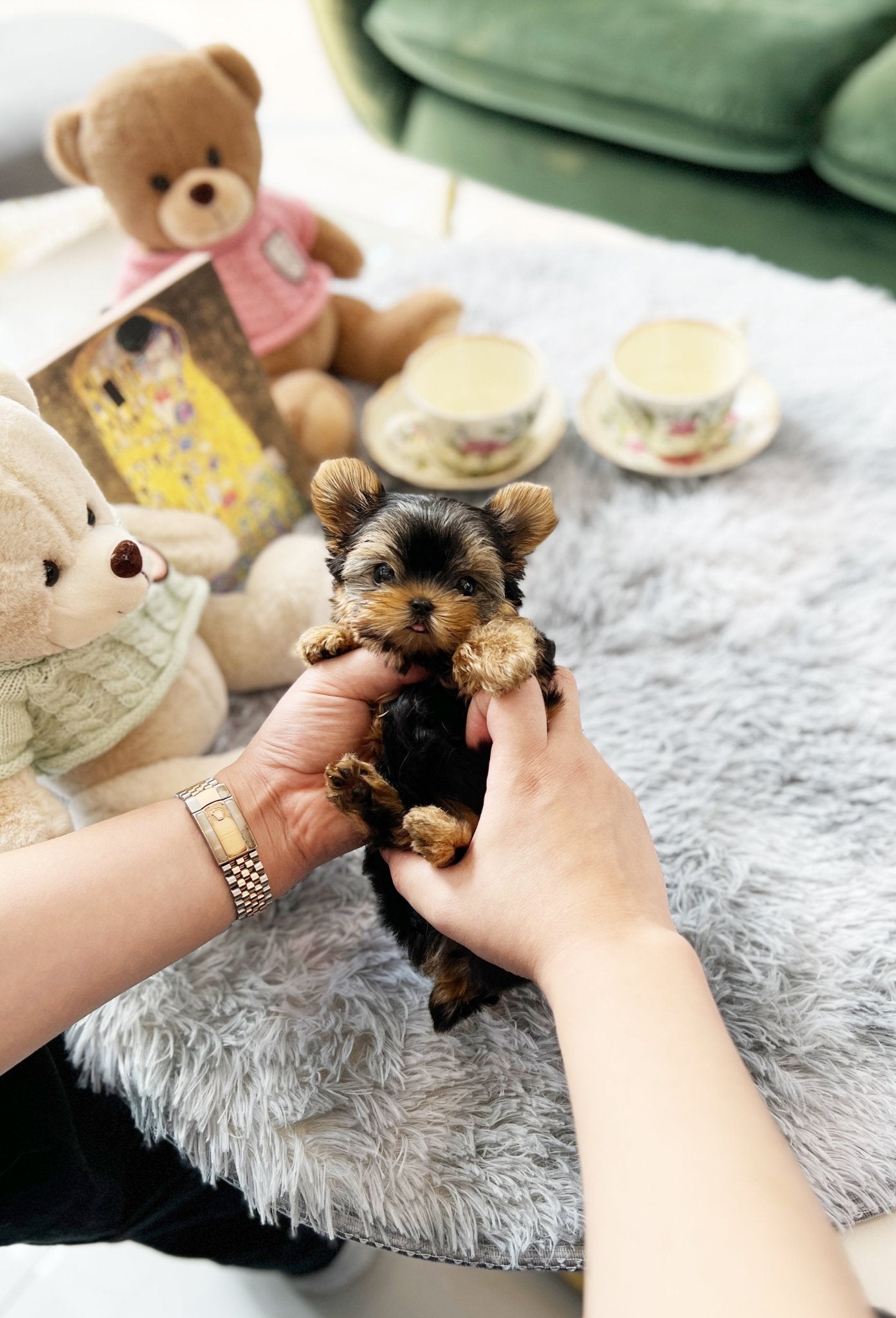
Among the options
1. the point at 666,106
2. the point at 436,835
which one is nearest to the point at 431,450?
the point at 436,835

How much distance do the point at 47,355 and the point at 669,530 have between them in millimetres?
943

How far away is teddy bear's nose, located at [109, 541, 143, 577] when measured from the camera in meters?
0.94

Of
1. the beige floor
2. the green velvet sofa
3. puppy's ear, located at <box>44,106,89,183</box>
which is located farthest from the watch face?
the green velvet sofa

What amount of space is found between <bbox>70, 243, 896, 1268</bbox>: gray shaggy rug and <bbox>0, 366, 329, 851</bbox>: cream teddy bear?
0.13 m

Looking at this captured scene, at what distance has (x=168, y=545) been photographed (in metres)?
1.24

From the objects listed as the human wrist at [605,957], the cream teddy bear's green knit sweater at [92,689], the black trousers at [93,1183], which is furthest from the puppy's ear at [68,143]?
the human wrist at [605,957]

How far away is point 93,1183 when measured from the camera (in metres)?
0.94

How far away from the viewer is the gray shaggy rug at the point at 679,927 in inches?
36.1

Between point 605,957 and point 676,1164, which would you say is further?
point 605,957

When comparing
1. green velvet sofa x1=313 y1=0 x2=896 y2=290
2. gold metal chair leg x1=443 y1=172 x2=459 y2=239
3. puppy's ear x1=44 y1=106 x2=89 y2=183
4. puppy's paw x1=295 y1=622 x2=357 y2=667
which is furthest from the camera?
gold metal chair leg x1=443 y1=172 x2=459 y2=239

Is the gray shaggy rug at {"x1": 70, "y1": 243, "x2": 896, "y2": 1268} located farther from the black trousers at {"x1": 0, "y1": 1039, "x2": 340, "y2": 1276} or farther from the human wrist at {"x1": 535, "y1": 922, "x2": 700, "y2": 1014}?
the human wrist at {"x1": 535, "y1": 922, "x2": 700, "y2": 1014}

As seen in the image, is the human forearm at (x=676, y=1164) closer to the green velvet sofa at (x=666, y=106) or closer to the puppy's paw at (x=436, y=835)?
the puppy's paw at (x=436, y=835)

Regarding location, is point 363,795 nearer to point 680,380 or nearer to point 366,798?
point 366,798

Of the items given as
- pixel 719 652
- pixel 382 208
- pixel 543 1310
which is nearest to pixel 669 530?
pixel 719 652
